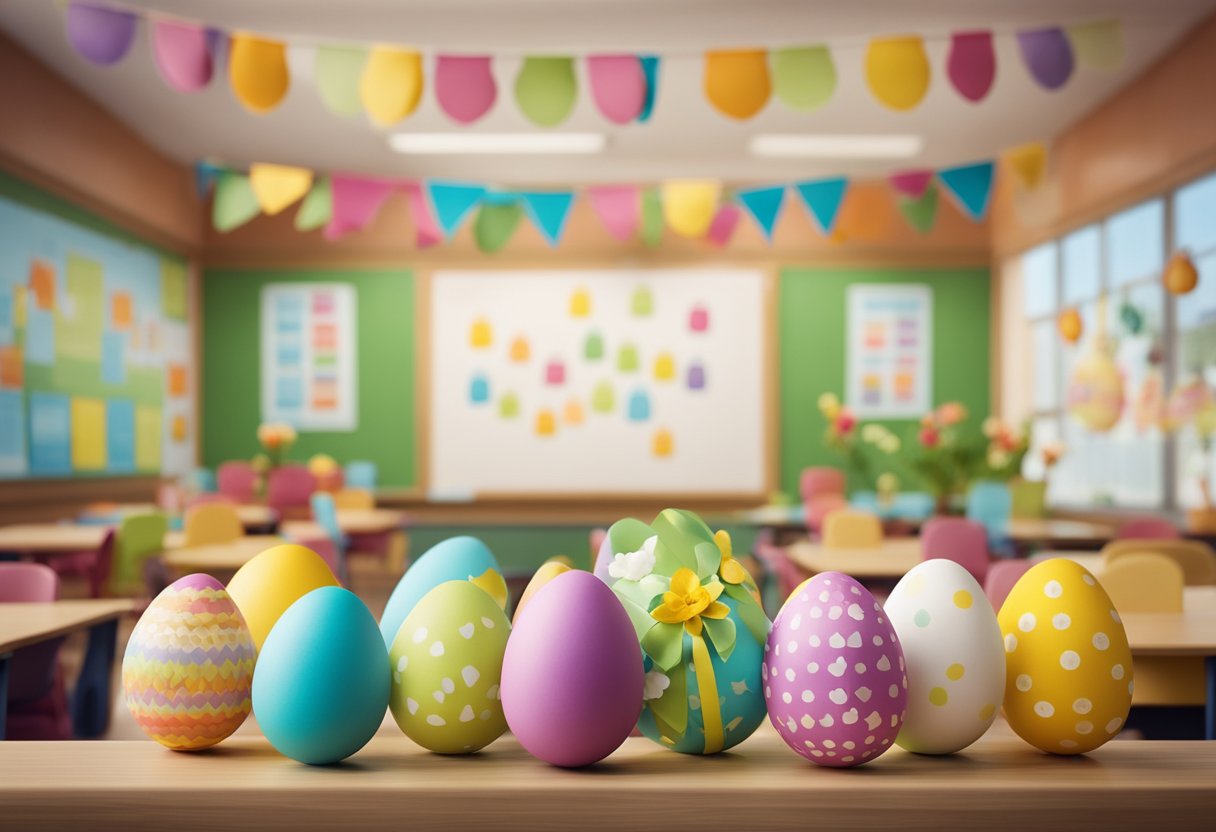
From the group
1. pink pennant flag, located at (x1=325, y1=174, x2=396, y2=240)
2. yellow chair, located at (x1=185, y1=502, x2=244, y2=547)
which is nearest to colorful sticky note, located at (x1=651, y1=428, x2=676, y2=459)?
pink pennant flag, located at (x1=325, y1=174, x2=396, y2=240)

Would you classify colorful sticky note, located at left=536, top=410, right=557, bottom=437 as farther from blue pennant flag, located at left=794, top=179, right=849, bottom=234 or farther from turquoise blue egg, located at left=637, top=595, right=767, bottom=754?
turquoise blue egg, located at left=637, top=595, right=767, bottom=754

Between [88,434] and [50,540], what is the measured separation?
2.39 metres

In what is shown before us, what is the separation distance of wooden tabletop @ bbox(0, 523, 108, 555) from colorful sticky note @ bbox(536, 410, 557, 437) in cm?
407

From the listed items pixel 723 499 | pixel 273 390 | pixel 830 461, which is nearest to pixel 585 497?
pixel 723 499

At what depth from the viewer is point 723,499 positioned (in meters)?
9.02

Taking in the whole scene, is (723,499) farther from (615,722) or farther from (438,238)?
(615,722)

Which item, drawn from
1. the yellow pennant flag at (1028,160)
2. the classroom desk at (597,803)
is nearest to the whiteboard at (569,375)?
the yellow pennant flag at (1028,160)

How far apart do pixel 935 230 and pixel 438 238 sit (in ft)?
12.6

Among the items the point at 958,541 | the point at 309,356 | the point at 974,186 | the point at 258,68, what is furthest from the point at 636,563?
the point at 309,356

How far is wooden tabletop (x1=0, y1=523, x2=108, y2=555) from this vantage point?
4.83 m

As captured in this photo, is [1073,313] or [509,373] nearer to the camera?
[1073,313]

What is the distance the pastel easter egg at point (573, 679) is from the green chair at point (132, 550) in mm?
4084

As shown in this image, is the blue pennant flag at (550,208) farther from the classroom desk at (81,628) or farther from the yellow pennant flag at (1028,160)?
the classroom desk at (81,628)

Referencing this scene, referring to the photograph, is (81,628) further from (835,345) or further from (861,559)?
(835,345)
